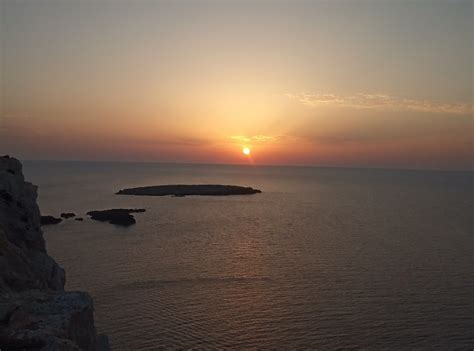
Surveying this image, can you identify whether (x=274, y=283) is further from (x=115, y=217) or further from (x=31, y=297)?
(x=115, y=217)

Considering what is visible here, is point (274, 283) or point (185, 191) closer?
point (274, 283)

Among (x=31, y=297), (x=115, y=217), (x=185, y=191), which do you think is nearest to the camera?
(x=31, y=297)

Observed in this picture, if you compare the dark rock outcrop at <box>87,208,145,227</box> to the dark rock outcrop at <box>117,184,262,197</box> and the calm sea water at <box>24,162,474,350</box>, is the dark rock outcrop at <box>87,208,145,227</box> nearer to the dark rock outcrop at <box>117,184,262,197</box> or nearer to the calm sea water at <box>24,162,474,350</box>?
the calm sea water at <box>24,162,474,350</box>

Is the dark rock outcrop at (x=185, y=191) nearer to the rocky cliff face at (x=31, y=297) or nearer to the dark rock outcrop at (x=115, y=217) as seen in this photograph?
the dark rock outcrop at (x=115, y=217)

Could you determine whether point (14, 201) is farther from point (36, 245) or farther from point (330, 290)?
point (330, 290)

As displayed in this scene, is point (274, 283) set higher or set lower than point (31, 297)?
lower

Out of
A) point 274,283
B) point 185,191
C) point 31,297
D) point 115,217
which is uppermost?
point 31,297

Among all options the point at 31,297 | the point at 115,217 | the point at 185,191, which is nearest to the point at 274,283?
the point at 31,297

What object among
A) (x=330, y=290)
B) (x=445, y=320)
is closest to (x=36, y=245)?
(x=330, y=290)

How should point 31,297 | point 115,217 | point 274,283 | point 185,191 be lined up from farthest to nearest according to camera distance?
point 185,191
point 115,217
point 274,283
point 31,297
